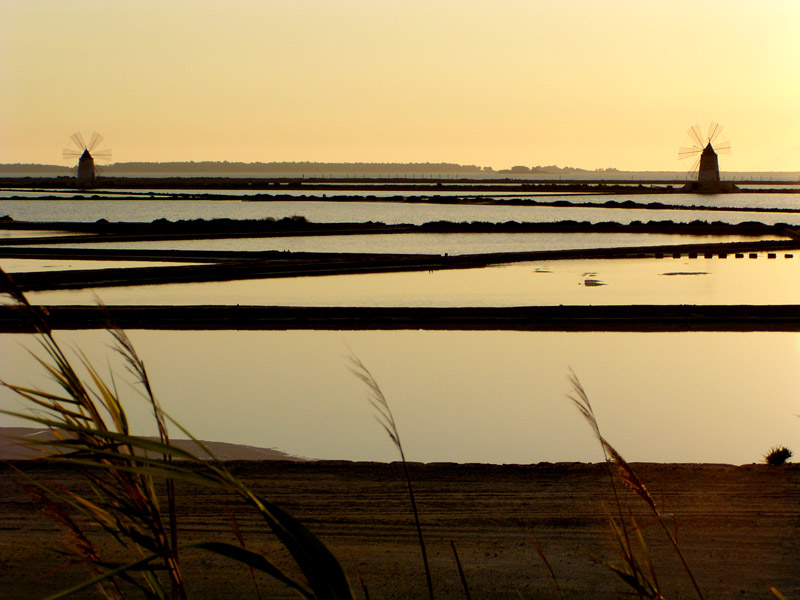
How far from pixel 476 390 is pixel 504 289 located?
8229 mm

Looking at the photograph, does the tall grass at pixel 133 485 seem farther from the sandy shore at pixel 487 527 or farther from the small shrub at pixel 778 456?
the small shrub at pixel 778 456

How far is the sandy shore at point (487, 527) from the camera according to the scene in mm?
4230

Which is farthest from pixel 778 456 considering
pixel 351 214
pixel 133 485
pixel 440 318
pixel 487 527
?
pixel 351 214

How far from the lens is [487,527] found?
4980mm

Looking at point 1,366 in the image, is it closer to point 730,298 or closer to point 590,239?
point 730,298

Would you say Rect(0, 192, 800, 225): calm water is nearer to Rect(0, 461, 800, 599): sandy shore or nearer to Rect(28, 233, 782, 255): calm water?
Rect(28, 233, 782, 255): calm water

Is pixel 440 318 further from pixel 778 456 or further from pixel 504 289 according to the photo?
pixel 778 456

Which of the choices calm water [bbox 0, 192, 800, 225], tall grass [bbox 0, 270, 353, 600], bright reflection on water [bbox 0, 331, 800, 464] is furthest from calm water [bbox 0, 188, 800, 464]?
calm water [bbox 0, 192, 800, 225]

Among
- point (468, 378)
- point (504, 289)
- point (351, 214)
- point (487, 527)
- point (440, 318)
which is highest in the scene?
point (351, 214)

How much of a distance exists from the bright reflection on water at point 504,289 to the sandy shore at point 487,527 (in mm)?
9319

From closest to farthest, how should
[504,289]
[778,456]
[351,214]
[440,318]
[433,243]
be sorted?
[778,456], [440,318], [504,289], [433,243], [351,214]

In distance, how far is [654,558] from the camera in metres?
4.54

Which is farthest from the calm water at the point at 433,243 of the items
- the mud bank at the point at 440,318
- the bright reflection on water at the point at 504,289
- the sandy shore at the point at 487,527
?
the sandy shore at the point at 487,527

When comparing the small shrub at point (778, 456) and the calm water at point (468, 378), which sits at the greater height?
the calm water at point (468, 378)
